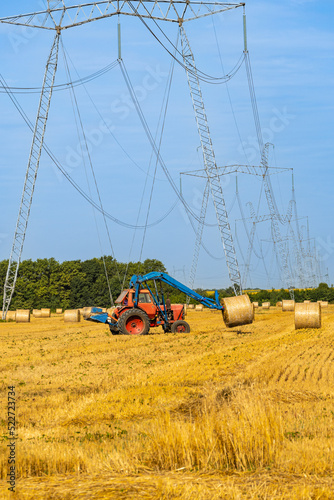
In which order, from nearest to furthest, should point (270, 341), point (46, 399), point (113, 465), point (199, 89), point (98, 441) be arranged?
1. point (113, 465)
2. point (98, 441)
3. point (46, 399)
4. point (270, 341)
5. point (199, 89)

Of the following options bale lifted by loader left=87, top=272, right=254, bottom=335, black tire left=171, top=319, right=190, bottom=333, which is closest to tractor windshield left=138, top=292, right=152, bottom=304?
bale lifted by loader left=87, top=272, right=254, bottom=335

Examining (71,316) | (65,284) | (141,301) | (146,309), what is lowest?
(71,316)

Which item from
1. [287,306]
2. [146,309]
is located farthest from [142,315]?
[287,306]

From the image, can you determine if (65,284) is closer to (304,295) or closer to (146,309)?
(304,295)

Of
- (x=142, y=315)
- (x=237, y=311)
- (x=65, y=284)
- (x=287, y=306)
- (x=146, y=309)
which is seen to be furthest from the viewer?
(x=65, y=284)

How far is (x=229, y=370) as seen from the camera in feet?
58.3

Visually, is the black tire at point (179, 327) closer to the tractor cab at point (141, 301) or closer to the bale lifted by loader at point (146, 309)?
the bale lifted by loader at point (146, 309)

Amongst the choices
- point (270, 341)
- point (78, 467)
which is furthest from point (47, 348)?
point (78, 467)

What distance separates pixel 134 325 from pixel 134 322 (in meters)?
0.16

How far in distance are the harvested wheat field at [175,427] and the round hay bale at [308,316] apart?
39.8ft

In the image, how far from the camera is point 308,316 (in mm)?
34031

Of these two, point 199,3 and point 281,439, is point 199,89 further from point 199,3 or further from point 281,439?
point 281,439

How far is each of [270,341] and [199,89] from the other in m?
34.2

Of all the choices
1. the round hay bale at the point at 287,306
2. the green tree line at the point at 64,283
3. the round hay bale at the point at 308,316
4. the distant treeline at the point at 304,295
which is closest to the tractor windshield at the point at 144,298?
the round hay bale at the point at 308,316
